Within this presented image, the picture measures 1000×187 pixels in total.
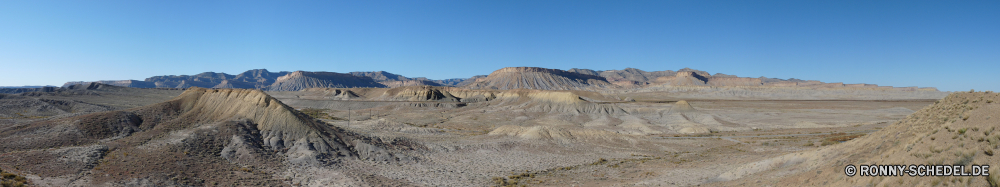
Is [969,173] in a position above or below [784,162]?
above

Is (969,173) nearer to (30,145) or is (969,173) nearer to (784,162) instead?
(784,162)

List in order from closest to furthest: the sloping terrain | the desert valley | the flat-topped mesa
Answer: the desert valley → the sloping terrain → the flat-topped mesa

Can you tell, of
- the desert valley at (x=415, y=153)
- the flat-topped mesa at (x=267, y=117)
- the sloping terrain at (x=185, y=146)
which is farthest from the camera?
the flat-topped mesa at (x=267, y=117)

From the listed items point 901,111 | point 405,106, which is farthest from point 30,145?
point 901,111

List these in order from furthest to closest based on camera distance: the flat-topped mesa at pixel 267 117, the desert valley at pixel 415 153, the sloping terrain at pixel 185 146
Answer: the flat-topped mesa at pixel 267 117, the sloping terrain at pixel 185 146, the desert valley at pixel 415 153

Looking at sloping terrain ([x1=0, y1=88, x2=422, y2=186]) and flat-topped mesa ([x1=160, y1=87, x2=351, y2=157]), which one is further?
flat-topped mesa ([x1=160, y1=87, x2=351, y2=157])

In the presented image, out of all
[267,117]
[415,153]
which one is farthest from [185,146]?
[415,153]

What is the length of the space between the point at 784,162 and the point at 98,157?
35.7m

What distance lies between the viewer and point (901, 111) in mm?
83250

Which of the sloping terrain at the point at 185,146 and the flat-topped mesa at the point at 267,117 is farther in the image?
the flat-topped mesa at the point at 267,117

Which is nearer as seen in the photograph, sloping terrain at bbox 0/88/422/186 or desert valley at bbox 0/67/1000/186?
desert valley at bbox 0/67/1000/186

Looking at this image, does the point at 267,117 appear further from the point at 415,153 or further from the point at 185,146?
the point at 415,153

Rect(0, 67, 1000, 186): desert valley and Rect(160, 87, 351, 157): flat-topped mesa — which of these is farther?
Rect(160, 87, 351, 157): flat-topped mesa

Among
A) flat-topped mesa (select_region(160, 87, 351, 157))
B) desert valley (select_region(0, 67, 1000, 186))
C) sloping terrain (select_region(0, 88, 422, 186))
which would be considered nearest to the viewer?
desert valley (select_region(0, 67, 1000, 186))
